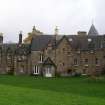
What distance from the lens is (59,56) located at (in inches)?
4033

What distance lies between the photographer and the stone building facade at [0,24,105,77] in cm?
10031

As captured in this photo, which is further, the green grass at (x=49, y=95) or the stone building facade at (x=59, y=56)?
the stone building facade at (x=59, y=56)

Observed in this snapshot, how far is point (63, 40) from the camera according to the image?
10219cm

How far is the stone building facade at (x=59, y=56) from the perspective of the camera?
3949 inches


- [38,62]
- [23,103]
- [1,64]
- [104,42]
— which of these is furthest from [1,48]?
[23,103]

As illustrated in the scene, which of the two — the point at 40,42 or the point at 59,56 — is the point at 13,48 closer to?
the point at 40,42

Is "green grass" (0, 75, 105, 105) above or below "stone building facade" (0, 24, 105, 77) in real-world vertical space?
below

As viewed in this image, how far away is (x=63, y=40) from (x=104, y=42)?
9303mm

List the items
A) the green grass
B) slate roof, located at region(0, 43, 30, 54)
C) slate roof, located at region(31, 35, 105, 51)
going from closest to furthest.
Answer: the green grass → slate roof, located at region(31, 35, 105, 51) → slate roof, located at region(0, 43, 30, 54)

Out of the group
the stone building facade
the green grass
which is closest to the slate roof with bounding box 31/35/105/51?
the stone building facade

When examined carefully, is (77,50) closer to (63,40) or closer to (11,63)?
(63,40)

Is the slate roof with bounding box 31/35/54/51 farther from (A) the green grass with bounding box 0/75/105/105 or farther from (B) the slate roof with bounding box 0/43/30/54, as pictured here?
(A) the green grass with bounding box 0/75/105/105

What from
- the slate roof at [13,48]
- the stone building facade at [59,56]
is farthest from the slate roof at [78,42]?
the slate roof at [13,48]

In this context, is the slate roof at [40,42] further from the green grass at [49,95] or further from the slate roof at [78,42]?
the green grass at [49,95]
